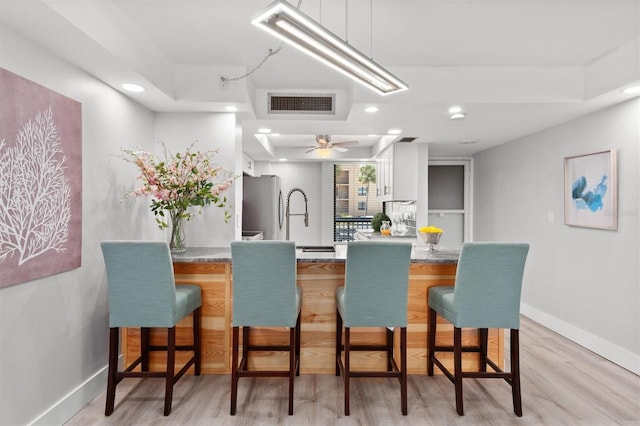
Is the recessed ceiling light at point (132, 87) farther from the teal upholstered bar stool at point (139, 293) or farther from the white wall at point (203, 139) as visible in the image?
the teal upholstered bar stool at point (139, 293)

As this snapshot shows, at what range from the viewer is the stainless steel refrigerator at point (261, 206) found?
4.76 metres

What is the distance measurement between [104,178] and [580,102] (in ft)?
12.8

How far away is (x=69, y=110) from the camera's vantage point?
85.1 inches

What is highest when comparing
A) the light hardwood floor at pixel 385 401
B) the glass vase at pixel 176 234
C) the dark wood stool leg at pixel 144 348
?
the glass vase at pixel 176 234

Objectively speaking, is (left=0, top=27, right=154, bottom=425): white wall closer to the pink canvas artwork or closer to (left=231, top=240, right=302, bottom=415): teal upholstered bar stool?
the pink canvas artwork

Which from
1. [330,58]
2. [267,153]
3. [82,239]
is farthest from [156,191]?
[267,153]

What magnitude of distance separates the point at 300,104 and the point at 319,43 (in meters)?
1.96

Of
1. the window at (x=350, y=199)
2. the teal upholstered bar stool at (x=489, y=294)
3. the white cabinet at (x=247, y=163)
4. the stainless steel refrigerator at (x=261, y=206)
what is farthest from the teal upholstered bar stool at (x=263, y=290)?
the window at (x=350, y=199)

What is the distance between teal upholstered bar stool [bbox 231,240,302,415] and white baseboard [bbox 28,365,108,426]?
3.23 feet

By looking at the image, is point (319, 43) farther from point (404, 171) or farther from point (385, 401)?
point (404, 171)

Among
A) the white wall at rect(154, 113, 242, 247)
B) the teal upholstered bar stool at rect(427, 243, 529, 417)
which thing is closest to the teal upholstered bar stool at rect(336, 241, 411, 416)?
the teal upholstered bar stool at rect(427, 243, 529, 417)

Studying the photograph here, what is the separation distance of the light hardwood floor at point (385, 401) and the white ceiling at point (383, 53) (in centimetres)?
222

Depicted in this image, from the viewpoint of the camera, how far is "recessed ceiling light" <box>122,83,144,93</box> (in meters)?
2.64

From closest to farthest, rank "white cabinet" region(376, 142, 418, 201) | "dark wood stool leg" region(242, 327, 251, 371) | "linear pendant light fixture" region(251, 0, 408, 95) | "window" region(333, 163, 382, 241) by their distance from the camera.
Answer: "linear pendant light fixture" region(251, 0, 408, 95), "dark wood stool leg" region(242, 327, 251, 371), "white cabinet" region(376, 142, 418, 201), "window" region(333, 163, 382, 241)
